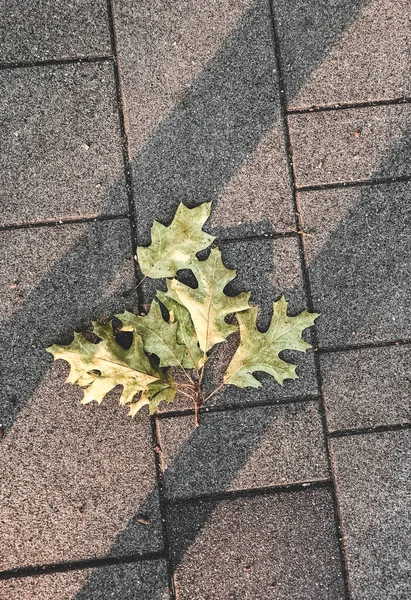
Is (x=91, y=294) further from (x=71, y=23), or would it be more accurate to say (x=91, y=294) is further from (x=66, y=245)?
(x=71, y=23)

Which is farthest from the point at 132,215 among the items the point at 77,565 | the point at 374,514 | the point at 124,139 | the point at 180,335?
the point at 374,514

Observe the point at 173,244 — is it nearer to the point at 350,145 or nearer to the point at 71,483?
the point at 350,145

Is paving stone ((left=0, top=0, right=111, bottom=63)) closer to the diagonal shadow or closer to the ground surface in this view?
the ground surface

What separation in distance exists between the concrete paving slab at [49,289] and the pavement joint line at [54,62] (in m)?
0.74

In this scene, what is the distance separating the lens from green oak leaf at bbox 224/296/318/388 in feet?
8.47

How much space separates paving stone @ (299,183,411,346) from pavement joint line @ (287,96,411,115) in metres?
0.38

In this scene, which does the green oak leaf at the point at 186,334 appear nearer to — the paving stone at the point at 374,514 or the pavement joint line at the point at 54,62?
the paving stone at the point at 374,514

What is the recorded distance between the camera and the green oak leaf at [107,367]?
8.27 ft

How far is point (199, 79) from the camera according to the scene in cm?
268

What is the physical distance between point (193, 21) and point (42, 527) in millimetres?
2384

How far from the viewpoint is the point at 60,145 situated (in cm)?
264

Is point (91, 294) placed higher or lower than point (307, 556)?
higher

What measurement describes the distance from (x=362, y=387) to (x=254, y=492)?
687 mm

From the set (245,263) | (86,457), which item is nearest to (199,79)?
(245,263)
